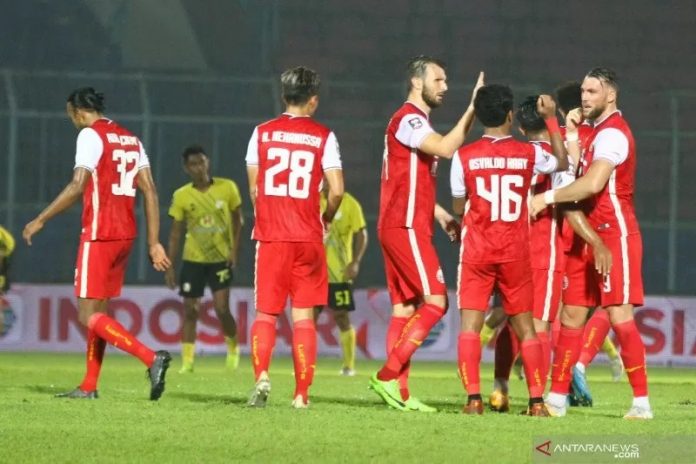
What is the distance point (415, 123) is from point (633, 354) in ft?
6.00

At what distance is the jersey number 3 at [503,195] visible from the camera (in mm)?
9328

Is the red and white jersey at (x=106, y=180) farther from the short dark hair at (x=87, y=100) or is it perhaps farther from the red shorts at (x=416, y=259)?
the red shorts at (x=416, y=259)

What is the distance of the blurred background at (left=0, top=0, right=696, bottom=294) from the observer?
21.7 meters

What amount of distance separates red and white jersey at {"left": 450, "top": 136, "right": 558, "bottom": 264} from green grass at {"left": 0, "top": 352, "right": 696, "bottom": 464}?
956 millimetres

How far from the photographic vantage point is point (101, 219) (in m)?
10.7

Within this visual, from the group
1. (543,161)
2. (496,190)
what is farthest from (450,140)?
(543,161)

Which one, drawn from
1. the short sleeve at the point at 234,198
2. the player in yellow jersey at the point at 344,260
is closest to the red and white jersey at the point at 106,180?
the short sleeve at the point at 234,198

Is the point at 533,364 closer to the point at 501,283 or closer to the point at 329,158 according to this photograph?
the point at 501,283

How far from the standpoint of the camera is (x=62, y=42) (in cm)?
2528

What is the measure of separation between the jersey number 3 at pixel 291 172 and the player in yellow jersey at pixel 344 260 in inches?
236

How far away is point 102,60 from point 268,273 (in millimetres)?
16020

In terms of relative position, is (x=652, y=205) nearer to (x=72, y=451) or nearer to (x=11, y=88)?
(x=11, y=88)

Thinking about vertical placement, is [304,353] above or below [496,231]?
below

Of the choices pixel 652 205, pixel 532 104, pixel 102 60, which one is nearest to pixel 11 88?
pixel 102 60
